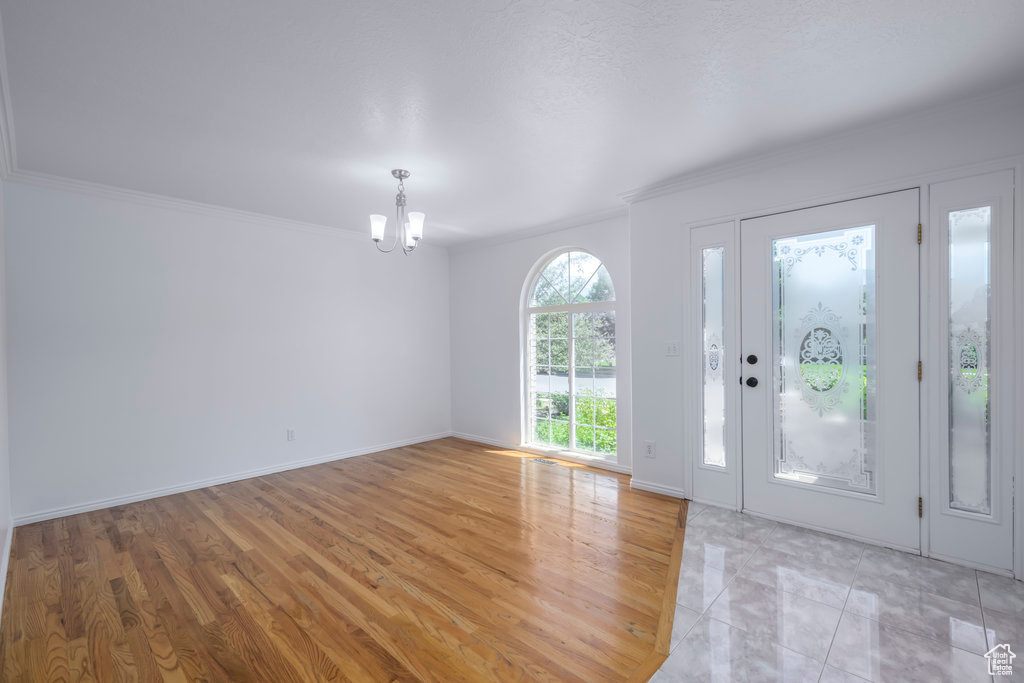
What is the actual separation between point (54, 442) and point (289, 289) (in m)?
2.17

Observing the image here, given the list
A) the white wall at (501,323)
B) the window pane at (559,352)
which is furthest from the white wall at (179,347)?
the window pane at (559,352)

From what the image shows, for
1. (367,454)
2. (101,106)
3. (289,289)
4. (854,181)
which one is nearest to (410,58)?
(101,106)

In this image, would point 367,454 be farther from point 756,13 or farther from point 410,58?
point 756,13

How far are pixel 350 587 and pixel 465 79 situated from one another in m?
2.70

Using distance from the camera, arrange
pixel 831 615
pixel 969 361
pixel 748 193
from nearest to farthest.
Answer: pixel 831 615 < pixel 969 361 < pixel 748 193

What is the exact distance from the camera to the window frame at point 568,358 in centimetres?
463

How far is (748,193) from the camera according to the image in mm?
3211

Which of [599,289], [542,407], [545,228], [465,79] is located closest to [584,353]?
[599,289]

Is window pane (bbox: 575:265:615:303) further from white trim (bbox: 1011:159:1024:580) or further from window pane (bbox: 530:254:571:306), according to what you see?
white trim (bbox: 1011:159:1024:580)

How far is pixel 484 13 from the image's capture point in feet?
5.70

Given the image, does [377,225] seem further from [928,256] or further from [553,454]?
[928,256]

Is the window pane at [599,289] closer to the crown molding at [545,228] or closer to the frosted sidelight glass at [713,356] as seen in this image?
the crown molding at [545,228]

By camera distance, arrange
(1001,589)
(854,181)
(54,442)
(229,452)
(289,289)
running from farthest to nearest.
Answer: (289,289) → (229,452) → (54,442) → (854,181) → (1001,589)

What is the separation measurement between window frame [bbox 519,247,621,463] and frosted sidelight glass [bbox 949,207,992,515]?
96.8 inches
